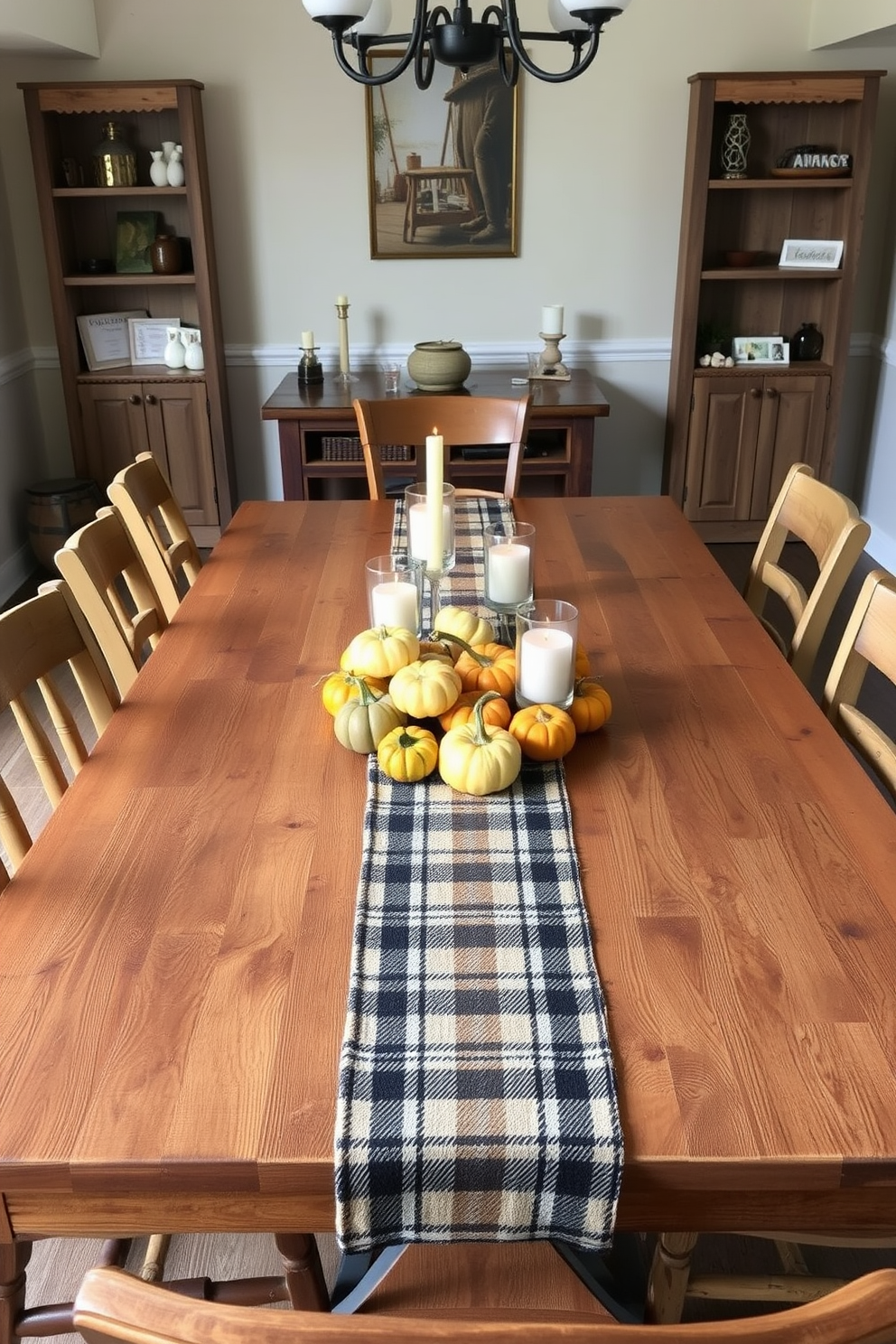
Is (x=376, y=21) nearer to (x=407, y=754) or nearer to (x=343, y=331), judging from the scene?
(x=407, y=754)

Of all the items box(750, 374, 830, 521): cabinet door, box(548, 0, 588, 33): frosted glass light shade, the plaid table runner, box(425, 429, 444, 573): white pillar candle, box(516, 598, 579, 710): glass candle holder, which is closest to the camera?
the plaid table runner

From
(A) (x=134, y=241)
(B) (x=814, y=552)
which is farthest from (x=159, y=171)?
(B) (x=814, y=552)

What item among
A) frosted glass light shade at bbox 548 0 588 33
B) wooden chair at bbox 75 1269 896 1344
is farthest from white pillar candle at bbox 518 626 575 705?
frosted glass light shade at bbox 548 0 588 33

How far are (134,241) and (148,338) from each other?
0.36 metres

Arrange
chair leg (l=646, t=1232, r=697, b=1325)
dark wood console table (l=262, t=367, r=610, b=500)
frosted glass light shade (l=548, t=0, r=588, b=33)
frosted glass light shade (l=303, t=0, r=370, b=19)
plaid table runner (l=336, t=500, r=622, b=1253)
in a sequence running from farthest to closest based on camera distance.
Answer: dark wood console table (l=262, t=367, r=610, b=500), frosted glass light shade (l=548, t=0, r=588, b=33), frosted glass light shade (l=303, t=0, r=370, b=19), chair leg (l=646, t=1232, r=697, b=1325), plaid table runner (l=336, t=500, r=622, b=1253)

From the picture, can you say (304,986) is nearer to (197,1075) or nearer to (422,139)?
(197,1075)

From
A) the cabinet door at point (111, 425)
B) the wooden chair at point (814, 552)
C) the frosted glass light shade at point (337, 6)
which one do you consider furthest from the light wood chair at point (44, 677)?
the cabinet door at point (111, 425)

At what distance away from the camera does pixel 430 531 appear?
65.8 inches

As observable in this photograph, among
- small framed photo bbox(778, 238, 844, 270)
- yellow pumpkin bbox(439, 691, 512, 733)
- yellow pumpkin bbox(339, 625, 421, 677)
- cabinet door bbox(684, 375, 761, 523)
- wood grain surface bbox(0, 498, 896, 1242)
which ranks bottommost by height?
cabinet door bbox(684, 375, 761, 523)

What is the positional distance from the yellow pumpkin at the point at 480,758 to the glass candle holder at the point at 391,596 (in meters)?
0.29

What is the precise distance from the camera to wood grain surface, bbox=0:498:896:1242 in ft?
2.76

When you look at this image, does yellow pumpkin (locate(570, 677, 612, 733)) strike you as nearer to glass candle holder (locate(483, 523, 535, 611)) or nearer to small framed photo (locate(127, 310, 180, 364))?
glass candle holder (locate(483, 523, 535, 611))

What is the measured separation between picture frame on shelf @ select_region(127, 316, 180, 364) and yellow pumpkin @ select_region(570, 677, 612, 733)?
11.2 feet

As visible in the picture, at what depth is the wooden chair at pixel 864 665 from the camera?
57.3 inches
